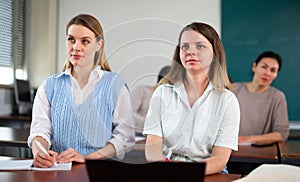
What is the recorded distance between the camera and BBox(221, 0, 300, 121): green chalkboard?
13.0 feet

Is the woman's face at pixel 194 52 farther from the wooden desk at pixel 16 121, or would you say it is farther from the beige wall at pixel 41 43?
the beige wall at pixel 41 43

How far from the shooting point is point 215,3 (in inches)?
168

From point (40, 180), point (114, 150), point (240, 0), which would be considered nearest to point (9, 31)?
point (240, 0)

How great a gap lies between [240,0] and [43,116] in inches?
129

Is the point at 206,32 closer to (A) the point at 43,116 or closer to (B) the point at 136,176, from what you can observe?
(B) the point at 136,176

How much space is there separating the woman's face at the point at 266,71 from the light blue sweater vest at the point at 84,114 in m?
1.71

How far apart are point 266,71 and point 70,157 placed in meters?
1.83

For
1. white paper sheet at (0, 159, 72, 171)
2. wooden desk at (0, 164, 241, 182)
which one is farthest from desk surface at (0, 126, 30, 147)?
wooden desk at (0, 164, 241, 182)

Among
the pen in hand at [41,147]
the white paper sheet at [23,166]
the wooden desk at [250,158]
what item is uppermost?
the pen in hand at [41,147]

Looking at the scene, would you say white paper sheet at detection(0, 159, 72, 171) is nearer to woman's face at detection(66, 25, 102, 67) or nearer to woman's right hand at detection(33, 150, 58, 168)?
woman's right hand at detection(33, 150, 58, 168)

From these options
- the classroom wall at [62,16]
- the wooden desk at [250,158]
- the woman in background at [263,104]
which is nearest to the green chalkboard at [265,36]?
the classroom wall at [62,16]

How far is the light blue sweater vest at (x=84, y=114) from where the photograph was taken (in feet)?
3.01

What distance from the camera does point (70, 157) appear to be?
133 centimetres

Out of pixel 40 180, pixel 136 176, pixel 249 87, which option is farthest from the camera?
pixel 249 87
